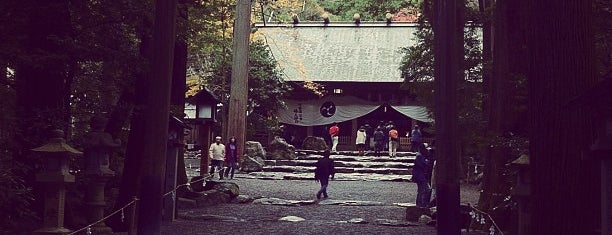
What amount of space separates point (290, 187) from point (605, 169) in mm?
14156

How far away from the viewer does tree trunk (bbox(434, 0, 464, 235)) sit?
271 inches

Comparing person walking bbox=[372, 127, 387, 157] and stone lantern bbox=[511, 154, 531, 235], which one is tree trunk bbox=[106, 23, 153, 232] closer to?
stone lantern bbox=[511, 154, 531, 235]

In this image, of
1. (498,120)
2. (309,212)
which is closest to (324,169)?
(309,212)

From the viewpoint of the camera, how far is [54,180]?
645 centimetres

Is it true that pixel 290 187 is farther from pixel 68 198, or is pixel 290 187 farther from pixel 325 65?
pixel 325 65

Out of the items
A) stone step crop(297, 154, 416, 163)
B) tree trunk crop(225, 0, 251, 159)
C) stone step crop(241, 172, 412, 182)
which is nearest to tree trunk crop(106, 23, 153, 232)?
stone step crop(241, 172, 412, 182)

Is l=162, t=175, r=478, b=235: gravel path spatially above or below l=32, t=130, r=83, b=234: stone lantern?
below

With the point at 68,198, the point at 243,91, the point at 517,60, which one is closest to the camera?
the point at 68,198

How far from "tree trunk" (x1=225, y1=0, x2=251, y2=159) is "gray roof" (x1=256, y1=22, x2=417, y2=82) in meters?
7.13

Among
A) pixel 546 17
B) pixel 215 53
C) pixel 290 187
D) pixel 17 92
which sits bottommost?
pixel 290 187

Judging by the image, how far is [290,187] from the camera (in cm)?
1808

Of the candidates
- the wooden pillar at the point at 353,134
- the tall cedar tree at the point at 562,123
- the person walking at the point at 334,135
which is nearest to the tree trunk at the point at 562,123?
the tall cedar tree at the point at 562,123

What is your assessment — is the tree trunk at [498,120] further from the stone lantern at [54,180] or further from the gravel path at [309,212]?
the stone lantern at [54,180]

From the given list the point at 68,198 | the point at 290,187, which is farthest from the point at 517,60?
the point at 290,187
